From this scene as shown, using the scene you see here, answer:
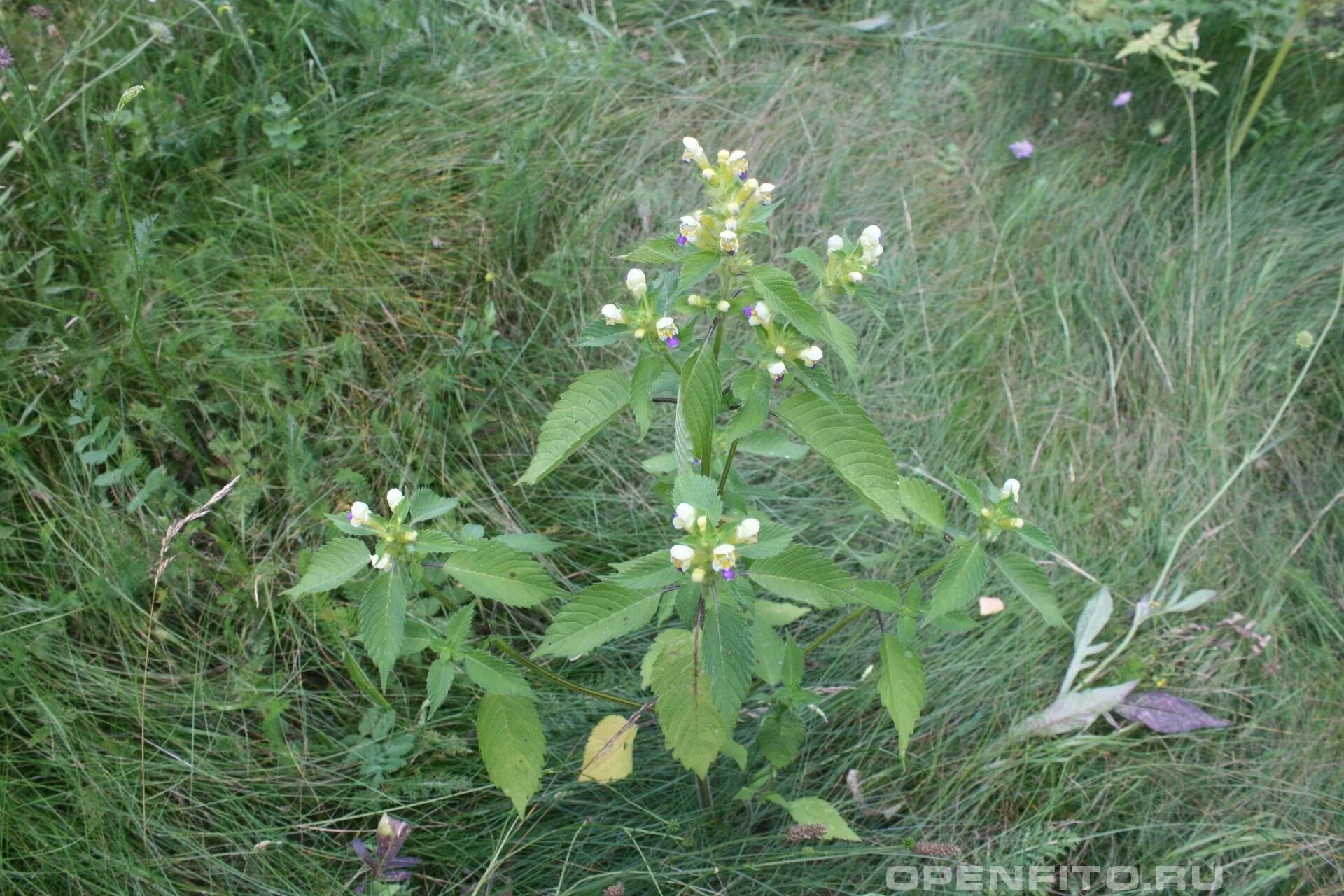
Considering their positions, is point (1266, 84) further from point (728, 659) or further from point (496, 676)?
point (496, 676)

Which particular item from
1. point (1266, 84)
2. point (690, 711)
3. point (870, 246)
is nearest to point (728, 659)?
point (690, 711)

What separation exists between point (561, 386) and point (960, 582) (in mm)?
1228

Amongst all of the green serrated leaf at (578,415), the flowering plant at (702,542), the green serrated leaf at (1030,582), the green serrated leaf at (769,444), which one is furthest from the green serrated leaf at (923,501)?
the green serrated leaf at (578,415)

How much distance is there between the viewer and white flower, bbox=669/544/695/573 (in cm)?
111

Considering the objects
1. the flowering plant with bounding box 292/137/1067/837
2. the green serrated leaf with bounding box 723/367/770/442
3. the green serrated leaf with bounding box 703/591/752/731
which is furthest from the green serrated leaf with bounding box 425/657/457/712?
the green serrated leaf with bounding box 723/367/770/442

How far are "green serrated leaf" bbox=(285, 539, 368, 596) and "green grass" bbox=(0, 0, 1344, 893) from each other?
585 millimetres

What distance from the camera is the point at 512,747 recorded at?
1288 millimetres

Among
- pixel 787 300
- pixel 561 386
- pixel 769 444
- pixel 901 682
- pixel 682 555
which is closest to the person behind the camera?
pixel 682 555

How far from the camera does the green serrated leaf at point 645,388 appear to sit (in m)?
1.21

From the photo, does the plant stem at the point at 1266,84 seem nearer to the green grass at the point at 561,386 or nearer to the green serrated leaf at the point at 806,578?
the green grass at the point at 561,386

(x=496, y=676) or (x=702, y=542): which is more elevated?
(x=702, y=542)

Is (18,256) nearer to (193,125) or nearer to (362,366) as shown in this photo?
(193,125)

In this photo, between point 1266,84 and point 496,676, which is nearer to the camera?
point 496,676

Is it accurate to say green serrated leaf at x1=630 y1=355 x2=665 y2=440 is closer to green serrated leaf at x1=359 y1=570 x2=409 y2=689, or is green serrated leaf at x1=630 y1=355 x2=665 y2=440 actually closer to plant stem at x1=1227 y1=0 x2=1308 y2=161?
green serrated leaf at x1=359 y1=570 x2=409 y2=689
